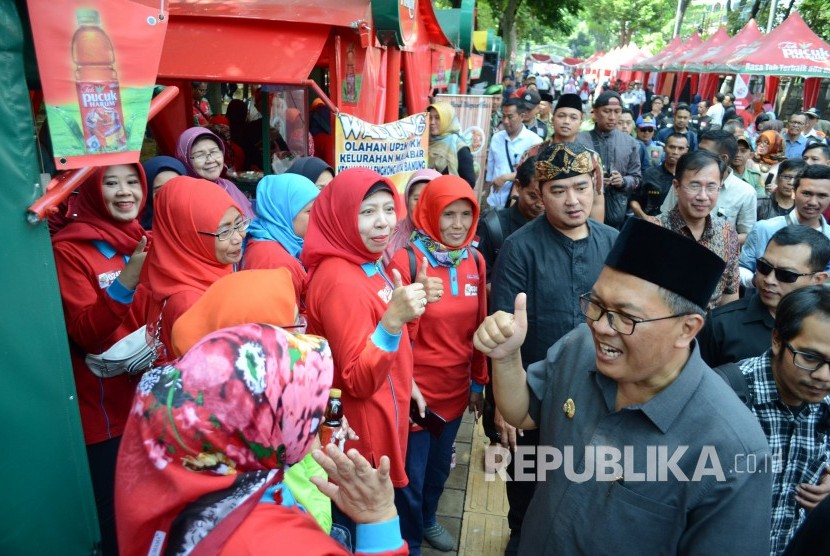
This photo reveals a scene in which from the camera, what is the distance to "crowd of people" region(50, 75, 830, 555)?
124 cm

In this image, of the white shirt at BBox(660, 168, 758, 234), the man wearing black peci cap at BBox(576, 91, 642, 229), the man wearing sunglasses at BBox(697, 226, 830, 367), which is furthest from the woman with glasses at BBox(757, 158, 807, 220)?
the man wearing sunglasses at BBox(697, 226, 830, 367)

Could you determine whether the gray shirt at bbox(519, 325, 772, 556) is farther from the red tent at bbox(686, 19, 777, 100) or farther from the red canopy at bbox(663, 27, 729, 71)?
the red canopy at bbox(663, 27, 729, 71)

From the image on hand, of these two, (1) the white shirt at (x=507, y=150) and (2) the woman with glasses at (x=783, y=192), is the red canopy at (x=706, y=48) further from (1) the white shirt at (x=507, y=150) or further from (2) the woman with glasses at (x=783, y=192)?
(2) the woman with glasses at (x=783, y=192)

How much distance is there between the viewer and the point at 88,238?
8.63ft

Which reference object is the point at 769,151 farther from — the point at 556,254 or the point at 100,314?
the point at 100,314

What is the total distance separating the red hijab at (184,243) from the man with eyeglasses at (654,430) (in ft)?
5.53

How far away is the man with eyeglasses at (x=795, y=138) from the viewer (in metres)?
8.95

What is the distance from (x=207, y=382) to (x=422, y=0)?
7.91m

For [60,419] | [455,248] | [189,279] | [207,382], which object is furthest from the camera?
[455,248]

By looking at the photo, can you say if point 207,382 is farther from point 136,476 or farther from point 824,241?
point 824,241

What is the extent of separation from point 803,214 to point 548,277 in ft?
7.12

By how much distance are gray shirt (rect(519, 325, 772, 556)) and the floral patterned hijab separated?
0.96 metres

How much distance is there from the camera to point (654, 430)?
1.61 m

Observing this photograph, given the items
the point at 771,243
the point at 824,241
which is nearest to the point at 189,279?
the point at 771,243
